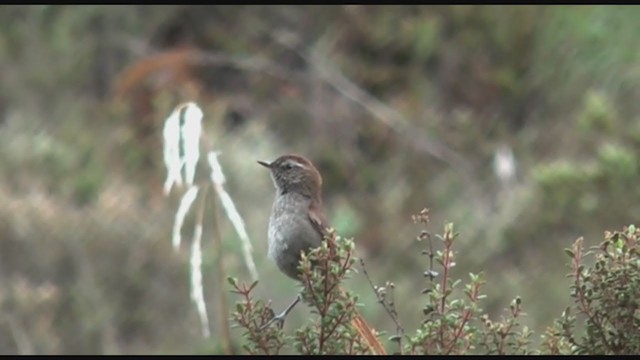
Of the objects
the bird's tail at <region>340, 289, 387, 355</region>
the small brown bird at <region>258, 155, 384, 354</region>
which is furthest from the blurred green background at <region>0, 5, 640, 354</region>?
the bird's tail at <region>340, 289, 387, 355</region>

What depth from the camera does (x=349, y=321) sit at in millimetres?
3275

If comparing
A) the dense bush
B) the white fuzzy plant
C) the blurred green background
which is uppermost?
the blurred green background

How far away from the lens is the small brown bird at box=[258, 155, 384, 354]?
4.53 m

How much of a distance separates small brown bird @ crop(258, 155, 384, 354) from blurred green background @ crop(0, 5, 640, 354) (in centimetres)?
290

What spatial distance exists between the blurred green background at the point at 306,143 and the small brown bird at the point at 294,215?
2.90m

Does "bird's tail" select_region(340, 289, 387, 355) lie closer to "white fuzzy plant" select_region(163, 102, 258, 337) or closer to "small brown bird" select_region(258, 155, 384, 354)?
"white fuzzy plant" select_region(163, 102, 258, 337)

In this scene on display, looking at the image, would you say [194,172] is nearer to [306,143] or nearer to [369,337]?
[369,337]

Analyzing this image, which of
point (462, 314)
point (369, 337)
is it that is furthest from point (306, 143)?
point (462, 314)

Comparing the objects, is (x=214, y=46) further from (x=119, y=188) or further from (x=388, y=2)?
(x=119, y=188)

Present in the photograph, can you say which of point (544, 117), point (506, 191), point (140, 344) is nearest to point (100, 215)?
point (140, 344)

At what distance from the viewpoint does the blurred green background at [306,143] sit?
1005 centimetres

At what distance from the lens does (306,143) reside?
601 inches

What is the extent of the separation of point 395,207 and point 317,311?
1006 centimetres

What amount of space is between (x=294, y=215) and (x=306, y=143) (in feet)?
34.7
